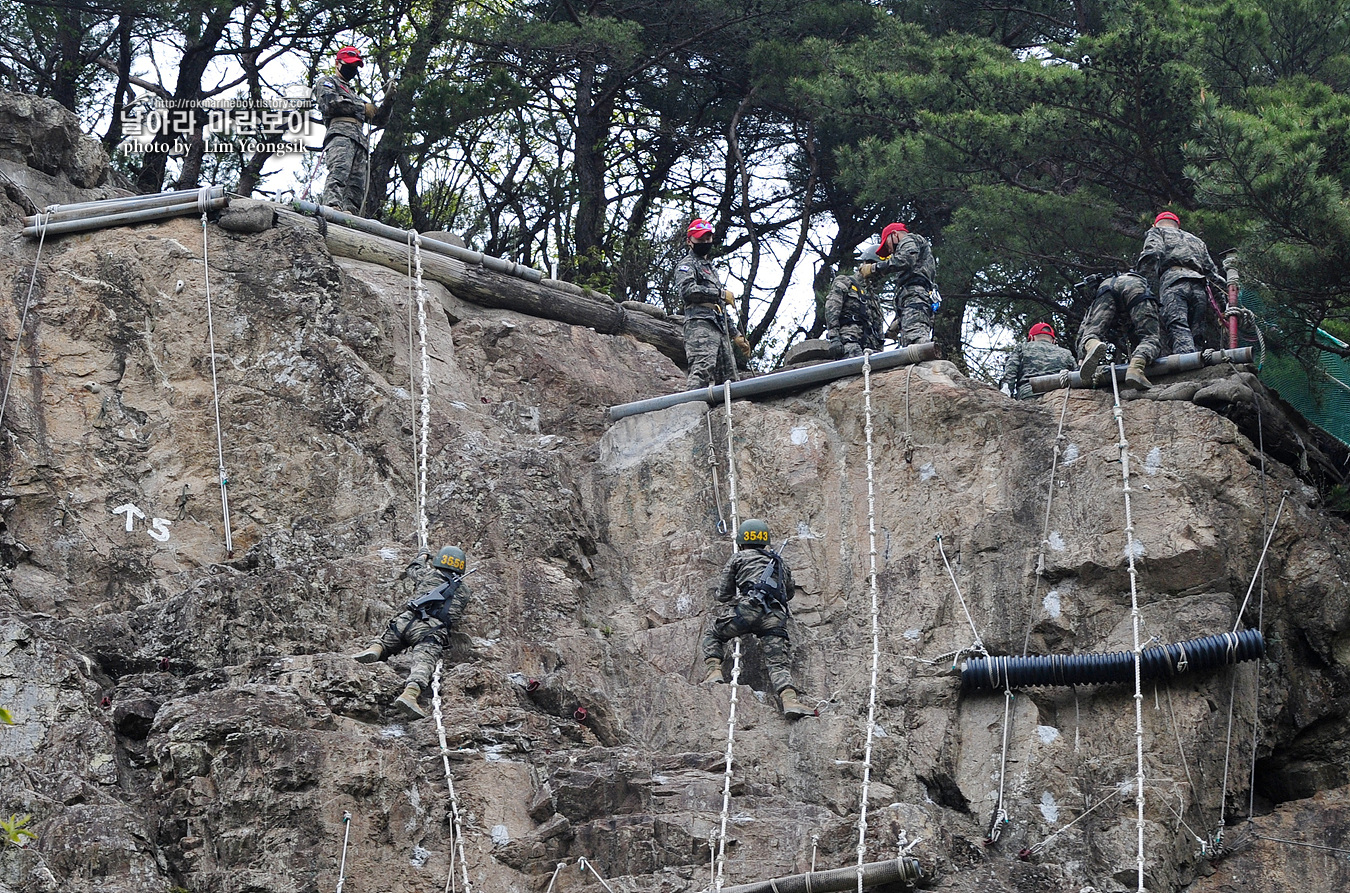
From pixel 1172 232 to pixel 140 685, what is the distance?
9309 mm

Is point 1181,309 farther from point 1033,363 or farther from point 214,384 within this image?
point 214,384

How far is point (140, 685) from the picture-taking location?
12.1 metres

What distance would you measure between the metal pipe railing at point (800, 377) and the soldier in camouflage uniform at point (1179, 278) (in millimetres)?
2030

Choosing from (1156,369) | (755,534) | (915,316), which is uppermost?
(915,316)

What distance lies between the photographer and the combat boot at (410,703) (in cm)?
1179

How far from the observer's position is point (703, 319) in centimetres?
1647

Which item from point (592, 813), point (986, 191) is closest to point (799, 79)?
point (986, 191)

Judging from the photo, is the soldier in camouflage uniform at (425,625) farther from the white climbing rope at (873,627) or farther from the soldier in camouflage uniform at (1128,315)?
the soldier in camouflage uniform at (1128,315)

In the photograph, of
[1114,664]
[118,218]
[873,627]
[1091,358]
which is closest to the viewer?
[1114,664]

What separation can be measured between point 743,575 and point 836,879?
2886 millimetres

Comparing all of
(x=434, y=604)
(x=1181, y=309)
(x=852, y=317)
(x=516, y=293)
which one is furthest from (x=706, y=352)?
(x=434, y=604)

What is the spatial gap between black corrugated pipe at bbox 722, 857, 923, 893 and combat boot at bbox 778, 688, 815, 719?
176 centimetres

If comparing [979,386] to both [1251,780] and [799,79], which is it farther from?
[799,79]

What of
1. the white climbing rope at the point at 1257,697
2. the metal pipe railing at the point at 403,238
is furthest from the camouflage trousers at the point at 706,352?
the white climbing rope at the point at 1257,697
